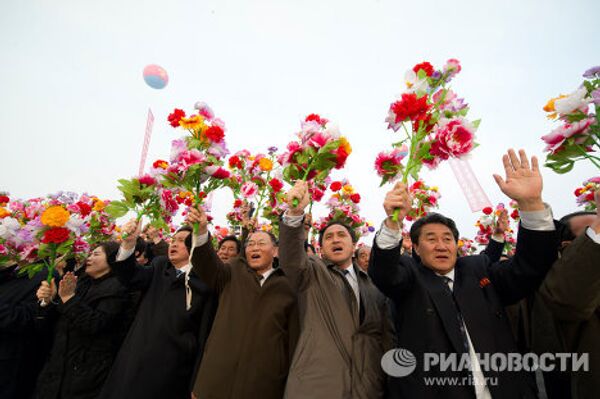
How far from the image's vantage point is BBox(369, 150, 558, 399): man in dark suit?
2.07 m

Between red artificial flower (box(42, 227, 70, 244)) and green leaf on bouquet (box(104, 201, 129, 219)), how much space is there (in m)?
0.74

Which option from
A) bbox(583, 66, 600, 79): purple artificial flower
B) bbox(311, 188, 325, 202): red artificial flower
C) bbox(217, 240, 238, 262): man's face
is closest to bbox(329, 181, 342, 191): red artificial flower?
bbox(311, 188, 325, 202): red artificial flower

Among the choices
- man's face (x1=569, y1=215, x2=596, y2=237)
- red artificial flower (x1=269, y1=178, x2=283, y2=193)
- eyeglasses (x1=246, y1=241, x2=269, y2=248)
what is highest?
red artificial flower (x1=269, y1=178, x2=283, y2=193)

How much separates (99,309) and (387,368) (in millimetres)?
3510

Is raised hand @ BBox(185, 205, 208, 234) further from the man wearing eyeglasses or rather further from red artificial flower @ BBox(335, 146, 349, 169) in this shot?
red artificial flower @ BBox(335, 146, 349, 169)

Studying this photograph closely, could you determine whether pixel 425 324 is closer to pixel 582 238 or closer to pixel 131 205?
pixel 582 238

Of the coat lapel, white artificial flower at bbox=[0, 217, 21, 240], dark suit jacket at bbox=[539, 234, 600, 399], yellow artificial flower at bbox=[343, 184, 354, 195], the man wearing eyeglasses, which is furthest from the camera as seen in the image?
yellow artificial flower at bbox=[343, 184, 354, 195]

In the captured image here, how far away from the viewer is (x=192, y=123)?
130 inches

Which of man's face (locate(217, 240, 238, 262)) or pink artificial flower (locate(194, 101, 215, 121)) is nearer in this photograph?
pink artificial flower (locate(194, 101, 215, 121))

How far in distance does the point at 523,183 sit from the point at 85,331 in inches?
188

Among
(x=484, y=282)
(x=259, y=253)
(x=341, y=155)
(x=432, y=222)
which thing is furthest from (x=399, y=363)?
(x=341, y=155)

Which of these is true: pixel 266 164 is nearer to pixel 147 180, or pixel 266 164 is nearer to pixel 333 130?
pixel 147 180

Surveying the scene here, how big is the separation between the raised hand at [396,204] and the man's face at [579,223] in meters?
1.70

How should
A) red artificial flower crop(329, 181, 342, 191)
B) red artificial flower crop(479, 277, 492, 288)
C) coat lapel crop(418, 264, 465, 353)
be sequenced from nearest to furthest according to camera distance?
1. coat lapel crop(418, 264, 465, 353)
2. red artificial flower crop(479, 277, 492, 288)
3. red artificial flower crop(329, 181, 342, 191)
